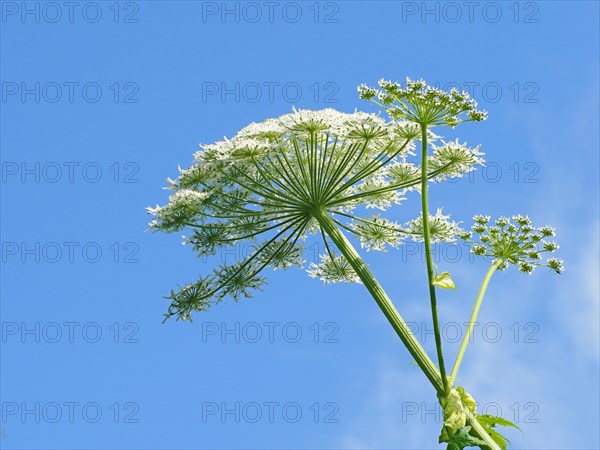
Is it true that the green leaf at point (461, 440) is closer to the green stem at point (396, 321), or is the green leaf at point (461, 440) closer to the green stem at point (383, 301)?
the green stem at point (396, 321)

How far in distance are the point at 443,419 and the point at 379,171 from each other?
4206 mm

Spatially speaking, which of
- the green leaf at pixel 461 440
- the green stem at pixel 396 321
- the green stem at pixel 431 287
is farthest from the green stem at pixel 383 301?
the green leaf at pixel 461 440

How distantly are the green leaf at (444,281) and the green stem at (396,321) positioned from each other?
2.60 feet

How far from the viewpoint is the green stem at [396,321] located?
10.5m

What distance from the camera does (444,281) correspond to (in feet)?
34.3

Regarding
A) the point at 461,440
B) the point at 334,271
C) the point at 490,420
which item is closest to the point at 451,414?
the point at 461,440

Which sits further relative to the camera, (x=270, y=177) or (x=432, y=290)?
(x=270, y=177)

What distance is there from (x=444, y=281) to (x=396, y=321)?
2.94 feet

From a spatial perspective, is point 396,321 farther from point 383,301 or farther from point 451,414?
point 451,414

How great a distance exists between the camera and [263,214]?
39.8 feet

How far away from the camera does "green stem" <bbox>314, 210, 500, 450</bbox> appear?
10.5m

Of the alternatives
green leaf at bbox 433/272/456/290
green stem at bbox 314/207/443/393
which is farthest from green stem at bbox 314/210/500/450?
green leaf at bbox 433/272/456/290

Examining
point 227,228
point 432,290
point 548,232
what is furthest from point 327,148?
point 548,232

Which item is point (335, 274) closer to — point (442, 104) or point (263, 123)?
point (263, 123)
